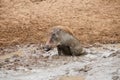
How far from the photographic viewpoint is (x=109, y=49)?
10312 mm

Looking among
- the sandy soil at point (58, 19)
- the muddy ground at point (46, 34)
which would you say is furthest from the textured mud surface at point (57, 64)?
the sandy soil at point (58, 19)

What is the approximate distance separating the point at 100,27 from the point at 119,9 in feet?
5.08

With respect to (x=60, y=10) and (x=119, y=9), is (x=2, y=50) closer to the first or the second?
(x=60, y=10)

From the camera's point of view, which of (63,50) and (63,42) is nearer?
(63,42)

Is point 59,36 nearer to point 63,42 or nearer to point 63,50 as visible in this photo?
point 63,42

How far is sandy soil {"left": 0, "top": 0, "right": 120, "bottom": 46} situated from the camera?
12188mm

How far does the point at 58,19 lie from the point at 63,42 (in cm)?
378

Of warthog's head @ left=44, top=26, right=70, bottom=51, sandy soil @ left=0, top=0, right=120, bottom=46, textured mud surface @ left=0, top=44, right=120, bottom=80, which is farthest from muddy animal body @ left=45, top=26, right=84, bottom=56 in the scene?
sandy soil @ left=0, top=0, right=120, bottom=46

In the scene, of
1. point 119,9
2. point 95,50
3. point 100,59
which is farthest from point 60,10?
point 100,59

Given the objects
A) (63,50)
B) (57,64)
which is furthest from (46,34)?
(57,64)

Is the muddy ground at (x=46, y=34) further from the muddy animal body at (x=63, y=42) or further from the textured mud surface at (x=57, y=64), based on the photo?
the muddy animal body at (x=63, y=42)

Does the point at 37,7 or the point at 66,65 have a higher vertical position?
the point at 37,7

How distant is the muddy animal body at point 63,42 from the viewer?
9656mm

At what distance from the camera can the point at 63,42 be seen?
381 inches
